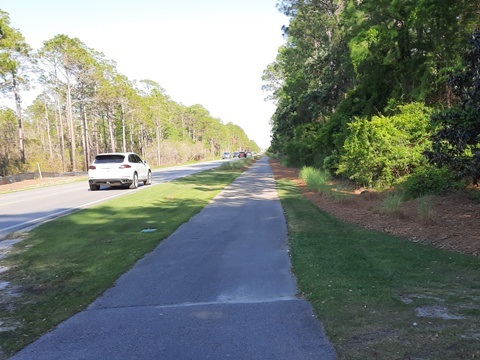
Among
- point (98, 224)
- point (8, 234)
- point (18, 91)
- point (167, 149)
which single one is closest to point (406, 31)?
point (98, 224)

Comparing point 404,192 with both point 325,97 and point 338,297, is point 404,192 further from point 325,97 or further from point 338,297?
point 325,97

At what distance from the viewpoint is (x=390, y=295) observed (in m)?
4.59

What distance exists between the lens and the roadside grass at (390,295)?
3377mm

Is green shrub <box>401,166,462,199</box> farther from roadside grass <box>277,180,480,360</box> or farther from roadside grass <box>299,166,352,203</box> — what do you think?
roadside grass <box>277,180,480,360</box>

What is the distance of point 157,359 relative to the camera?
136 inches

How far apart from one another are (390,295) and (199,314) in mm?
2195

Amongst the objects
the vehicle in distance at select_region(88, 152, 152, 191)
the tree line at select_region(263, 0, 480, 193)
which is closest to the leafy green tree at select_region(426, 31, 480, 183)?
the tree line at select_region(263, 0, 480, 193)

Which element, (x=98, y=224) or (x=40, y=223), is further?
(x=40, y=223)

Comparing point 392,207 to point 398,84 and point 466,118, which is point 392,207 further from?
point 398,84

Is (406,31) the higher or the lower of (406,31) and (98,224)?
the higher

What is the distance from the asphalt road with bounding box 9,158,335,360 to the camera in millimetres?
3604

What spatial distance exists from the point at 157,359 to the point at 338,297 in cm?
221

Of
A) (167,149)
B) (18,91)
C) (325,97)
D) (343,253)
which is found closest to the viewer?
(343,253)

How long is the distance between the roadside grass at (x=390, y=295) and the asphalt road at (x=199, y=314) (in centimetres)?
23
